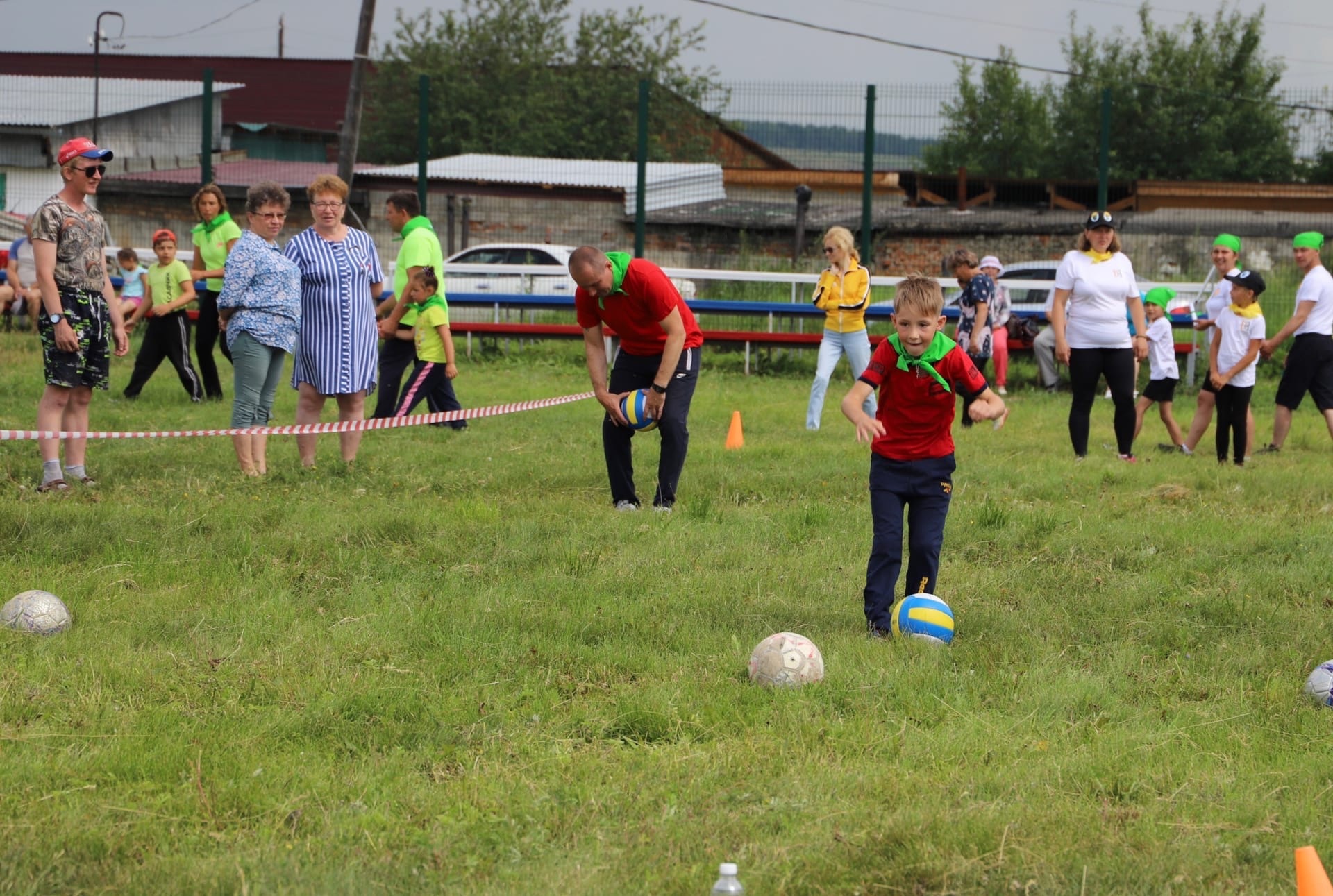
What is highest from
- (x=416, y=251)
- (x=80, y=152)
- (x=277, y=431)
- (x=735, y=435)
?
(x=80, y=152)

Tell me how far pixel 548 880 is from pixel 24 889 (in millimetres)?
1194

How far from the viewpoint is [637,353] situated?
770 cm

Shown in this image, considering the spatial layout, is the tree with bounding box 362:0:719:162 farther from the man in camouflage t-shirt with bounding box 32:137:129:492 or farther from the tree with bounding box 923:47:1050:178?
the man in camouflage t-shirt with bounding box 32:137:129:492

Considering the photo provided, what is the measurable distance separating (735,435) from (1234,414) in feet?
12.5

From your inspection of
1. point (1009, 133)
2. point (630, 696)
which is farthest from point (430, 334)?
point (1009, 133)

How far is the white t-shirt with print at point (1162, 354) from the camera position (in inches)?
455

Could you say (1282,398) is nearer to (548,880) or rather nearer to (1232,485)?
(1232,485)

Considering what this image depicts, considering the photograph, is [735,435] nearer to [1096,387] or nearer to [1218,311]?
[1096,387]

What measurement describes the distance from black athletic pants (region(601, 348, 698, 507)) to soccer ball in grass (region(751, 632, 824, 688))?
302 cm

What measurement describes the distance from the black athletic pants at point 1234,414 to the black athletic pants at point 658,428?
4.82 m

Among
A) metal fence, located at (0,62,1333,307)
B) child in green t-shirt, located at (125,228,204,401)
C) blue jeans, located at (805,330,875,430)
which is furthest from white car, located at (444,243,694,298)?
blue jeans, located at (805,330,875,430)

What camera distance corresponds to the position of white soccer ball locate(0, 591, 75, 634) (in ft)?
16.8

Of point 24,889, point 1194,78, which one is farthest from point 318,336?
point 1194,78

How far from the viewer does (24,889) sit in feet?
10.3
